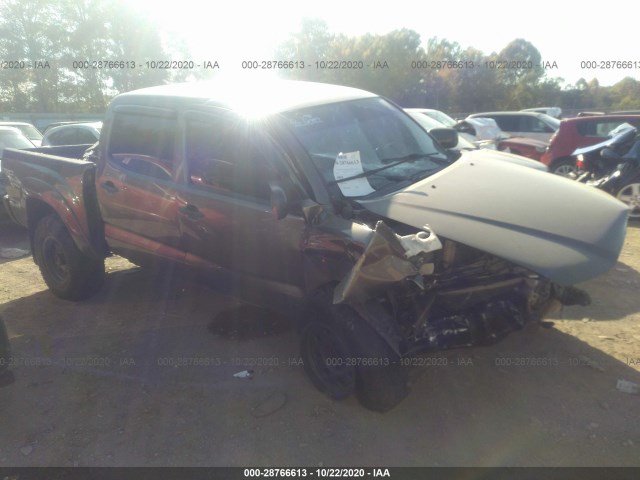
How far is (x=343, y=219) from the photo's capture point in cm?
313

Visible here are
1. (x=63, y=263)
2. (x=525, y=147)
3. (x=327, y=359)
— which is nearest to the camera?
(x=327, y=359)

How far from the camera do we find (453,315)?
305cm

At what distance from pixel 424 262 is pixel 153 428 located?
1961 mm

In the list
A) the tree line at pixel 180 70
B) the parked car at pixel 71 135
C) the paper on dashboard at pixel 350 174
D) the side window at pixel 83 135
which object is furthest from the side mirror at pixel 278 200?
the tree line at pixel 180 70

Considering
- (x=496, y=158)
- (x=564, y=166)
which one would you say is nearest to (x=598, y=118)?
(x=564, y=166)

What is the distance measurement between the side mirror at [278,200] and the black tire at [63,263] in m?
2.74

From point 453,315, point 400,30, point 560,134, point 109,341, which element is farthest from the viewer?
point 400,30

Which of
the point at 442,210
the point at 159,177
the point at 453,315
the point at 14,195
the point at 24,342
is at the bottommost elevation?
the point at 24,342

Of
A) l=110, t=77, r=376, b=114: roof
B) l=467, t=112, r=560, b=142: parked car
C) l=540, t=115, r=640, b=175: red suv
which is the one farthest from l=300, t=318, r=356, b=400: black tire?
l=467, t=112, r=560, b=142: parked car

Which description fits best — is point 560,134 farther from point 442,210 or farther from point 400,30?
point 400,30

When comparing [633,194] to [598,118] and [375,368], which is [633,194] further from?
[375,368]

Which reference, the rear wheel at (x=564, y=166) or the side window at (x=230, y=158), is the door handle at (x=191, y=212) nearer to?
the side window at (x=230, y=158)

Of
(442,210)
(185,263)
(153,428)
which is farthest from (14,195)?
(442,210)

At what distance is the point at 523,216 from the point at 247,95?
2.13 m
